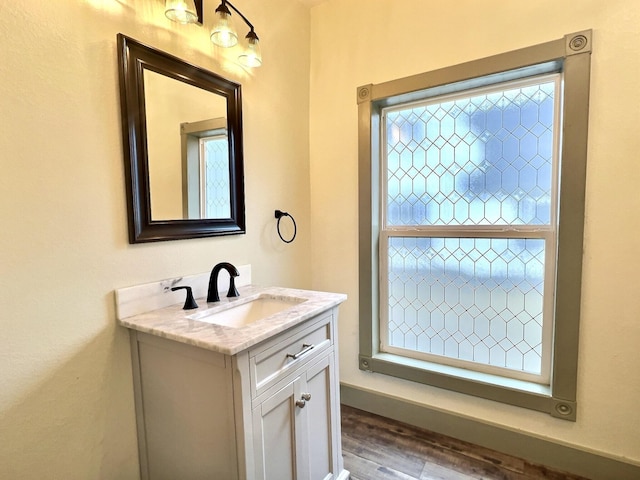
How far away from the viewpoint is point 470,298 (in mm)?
1869

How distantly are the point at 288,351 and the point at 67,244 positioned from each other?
823 mm

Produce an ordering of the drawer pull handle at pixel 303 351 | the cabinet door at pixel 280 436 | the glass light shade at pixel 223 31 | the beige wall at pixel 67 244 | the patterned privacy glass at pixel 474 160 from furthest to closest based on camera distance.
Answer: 1. the patterned privacy glass at pixel 474 160
2. the glass light shade at pixel 223 31
3. the drawer pull handle at pixel 303 351
4. the cabinet door at pixel 280 436
5. the beige wall at pixel 67 244

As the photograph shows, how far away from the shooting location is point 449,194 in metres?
1.88

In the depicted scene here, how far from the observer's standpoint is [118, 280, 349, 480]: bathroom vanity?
1005 millimetres

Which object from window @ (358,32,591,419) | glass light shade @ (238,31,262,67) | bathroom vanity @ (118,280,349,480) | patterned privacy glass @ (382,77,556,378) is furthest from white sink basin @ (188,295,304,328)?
glass light shade @ (238,31,262,67)

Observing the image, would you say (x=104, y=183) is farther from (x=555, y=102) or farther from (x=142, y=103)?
(x=555, y=102)

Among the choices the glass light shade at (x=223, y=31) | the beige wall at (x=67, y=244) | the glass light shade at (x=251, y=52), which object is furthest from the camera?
the glass light shade at (x=251, y=52)

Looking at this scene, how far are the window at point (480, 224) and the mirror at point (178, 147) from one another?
0.82 meters

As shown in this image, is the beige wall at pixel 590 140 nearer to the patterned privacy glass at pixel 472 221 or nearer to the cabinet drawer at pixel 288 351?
the patterned privacy glass at pixel 472 221

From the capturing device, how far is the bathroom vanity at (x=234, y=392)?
1005mm

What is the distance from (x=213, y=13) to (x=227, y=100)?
0.38 metres

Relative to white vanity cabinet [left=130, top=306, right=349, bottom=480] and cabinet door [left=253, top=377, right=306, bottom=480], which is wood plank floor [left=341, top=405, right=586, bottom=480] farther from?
cabinet door [left=253, top=377, right=306, bottom=480]

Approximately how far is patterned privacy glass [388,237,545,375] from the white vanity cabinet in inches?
33.3

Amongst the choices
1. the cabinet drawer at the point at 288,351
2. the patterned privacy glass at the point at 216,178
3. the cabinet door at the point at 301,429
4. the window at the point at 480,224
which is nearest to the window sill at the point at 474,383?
the window at the point at 480,224
